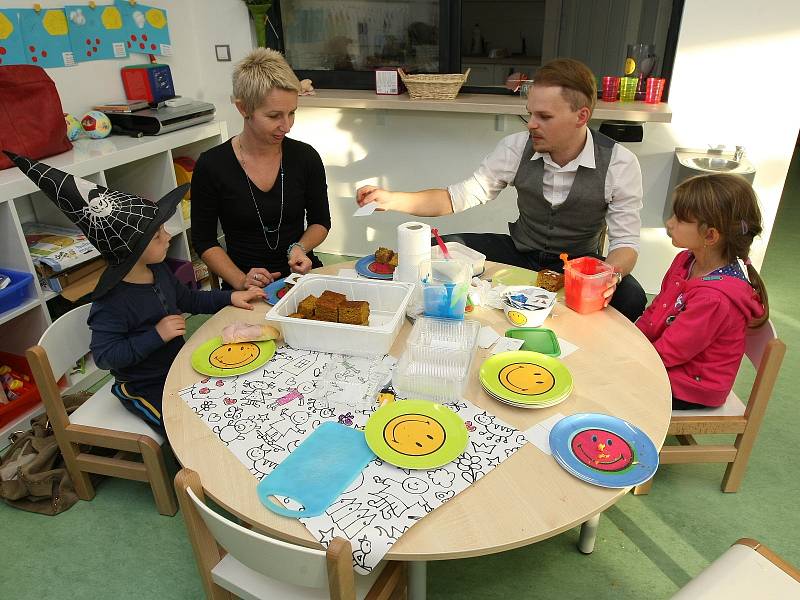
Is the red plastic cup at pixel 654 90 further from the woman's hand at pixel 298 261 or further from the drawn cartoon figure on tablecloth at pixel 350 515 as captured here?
the drawn cartoon figure on tablecloth at pixel 350 515

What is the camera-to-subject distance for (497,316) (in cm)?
162

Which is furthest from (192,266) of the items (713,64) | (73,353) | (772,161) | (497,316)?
(772,161)

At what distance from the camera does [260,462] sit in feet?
3.68

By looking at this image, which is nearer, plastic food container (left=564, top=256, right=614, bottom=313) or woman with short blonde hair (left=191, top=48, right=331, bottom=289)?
plastic food container (left=564, top=256, right=614, bottom=313)

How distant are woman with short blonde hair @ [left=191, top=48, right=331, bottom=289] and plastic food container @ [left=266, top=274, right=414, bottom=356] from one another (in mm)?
324

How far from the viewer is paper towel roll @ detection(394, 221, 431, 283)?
1.56 metres

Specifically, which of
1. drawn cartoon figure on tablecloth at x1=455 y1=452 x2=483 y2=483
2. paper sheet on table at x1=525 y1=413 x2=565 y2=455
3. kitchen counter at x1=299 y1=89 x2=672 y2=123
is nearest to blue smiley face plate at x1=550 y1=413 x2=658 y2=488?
paper sheet on table at x1=525 y1=413 x2=565 y2=455

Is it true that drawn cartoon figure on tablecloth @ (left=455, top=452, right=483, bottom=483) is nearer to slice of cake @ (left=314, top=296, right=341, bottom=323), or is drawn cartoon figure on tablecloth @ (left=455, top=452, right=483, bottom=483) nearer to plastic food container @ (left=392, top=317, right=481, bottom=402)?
plastic food container @ (left=392, top=317, right=481, bottom=402)

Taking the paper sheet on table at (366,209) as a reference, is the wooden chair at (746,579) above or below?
below

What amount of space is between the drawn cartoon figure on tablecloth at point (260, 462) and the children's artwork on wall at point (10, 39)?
2109 millimetres

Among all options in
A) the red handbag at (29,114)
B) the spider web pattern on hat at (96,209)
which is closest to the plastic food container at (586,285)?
the spider web pattern on hat at (96,209)

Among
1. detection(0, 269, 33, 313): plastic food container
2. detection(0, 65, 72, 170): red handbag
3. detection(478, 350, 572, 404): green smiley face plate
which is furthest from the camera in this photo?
detection(0, 65, 72, 170): red handbag

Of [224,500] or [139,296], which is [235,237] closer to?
[139,296]

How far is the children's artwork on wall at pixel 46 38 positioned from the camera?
237cm
